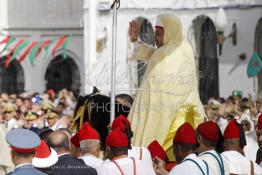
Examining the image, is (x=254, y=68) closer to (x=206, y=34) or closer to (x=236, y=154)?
(x=206, y=34)

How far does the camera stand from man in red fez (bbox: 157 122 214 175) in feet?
30.3

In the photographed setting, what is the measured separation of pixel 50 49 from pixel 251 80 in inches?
423

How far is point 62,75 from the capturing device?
42656mm

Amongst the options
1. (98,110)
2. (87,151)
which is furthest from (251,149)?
(87,151)

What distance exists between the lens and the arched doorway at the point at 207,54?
113 feet

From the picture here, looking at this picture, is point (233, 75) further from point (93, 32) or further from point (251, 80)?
point (93, 32)

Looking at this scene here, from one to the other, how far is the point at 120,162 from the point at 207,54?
2557cm

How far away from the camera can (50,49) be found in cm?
4188

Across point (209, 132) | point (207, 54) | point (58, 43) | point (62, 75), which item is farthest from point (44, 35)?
point (209, 132)

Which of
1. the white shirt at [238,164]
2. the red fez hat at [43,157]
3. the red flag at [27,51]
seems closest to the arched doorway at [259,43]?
the red flag at [27,51]

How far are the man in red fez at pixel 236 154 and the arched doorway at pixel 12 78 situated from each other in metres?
32.2

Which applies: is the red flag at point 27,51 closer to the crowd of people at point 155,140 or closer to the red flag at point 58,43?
the red flag at point 58,43

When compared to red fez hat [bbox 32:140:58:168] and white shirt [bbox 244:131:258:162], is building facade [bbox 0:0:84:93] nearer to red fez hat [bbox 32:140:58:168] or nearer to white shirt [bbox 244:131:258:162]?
white shirt [bbox 244:131:258:162]

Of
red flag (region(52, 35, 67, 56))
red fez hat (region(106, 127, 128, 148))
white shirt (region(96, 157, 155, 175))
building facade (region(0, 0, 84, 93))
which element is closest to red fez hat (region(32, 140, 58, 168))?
white shirt (region(96, 157, 155, 175))
